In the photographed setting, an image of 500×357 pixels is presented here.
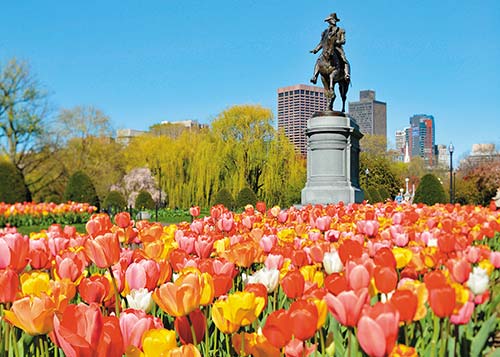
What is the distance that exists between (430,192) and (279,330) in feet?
83.1

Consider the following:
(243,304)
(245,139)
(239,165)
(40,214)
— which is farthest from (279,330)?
(245,139)

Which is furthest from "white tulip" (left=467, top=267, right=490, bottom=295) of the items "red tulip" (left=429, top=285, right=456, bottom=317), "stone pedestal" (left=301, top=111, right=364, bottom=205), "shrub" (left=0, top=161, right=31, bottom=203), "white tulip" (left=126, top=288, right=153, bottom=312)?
"shrub" (left=0, top=161, right=31, bottom=203)

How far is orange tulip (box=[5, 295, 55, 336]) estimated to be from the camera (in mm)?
1506

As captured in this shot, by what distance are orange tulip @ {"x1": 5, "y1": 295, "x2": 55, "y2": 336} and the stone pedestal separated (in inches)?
561

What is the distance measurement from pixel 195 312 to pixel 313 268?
0.80m

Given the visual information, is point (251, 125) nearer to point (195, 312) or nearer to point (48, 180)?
point (48, 180)

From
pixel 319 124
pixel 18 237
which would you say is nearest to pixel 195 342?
pixel 18 237

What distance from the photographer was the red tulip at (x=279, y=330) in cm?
141

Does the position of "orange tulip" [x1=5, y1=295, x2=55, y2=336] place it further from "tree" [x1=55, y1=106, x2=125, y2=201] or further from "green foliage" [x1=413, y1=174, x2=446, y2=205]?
"tree" [x1=55, y1=106, x2=125, y2=201]

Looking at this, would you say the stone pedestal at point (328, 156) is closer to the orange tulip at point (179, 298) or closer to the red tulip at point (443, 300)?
the red tulip at point (443, 300)

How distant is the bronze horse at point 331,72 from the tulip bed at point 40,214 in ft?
30.6

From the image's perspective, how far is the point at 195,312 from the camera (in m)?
1.59

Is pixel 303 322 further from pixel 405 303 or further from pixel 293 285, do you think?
pixel 293 285

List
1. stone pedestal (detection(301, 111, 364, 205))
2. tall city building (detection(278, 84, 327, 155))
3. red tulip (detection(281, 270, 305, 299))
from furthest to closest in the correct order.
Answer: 1. tall city building (detection(278, 84, 327, 155))
2. stone pedestal (detection(301, 111, 364, 205))
3. red tulip (detection(281, 270, 305, 299))
